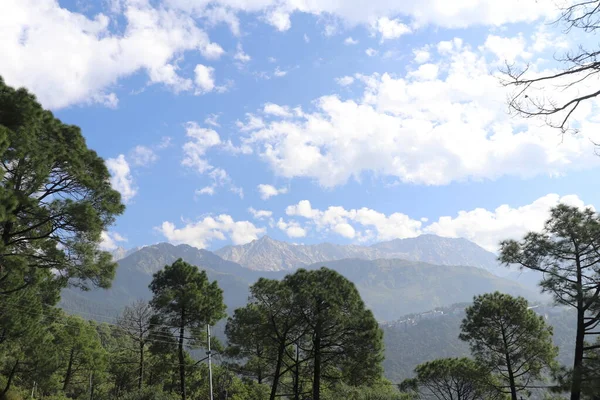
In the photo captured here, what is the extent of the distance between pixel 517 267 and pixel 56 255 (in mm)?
14419

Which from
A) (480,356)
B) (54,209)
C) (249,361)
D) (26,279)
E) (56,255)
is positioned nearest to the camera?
(54,209)

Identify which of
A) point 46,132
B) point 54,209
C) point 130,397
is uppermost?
point 46,132

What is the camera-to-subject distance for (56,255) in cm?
1173

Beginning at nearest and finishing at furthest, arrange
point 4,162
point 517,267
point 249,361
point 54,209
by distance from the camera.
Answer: point 4,162 → point 54,209 → point 517,267 → point 249,361

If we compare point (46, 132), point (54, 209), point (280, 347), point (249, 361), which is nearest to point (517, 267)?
point (280, 347)

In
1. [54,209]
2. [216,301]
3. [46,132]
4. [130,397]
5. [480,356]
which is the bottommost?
[130,397]

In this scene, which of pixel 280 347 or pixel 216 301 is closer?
pixel 280 347

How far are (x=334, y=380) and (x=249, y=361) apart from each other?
6191 millimetres

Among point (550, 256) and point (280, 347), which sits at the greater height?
point (550, 256)

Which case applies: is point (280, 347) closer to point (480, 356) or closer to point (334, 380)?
point (334, 380)

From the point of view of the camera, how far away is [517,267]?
12.9 m

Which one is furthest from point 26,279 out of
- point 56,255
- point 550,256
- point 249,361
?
point 550,256

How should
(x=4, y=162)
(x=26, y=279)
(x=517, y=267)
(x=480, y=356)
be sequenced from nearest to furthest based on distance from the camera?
(x=4, y=162), (x=517, y=267), (x=26, y=279), (x=480, y=356)

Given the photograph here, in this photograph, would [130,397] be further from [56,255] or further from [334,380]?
[56,255]
